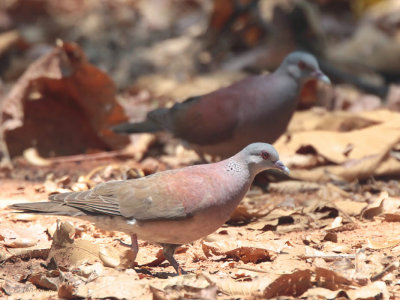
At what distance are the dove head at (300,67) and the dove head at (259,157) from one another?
1955mm

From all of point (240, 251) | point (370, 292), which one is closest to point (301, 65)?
point (240, 251)

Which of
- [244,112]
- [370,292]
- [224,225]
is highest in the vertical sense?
[244,112]

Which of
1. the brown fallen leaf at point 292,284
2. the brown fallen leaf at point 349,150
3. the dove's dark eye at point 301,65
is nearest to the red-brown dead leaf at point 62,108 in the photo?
the brown fallen leaf at point 349,150

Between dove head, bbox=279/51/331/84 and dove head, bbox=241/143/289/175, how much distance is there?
1955 mm

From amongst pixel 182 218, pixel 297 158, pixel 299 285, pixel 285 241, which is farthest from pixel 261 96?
pixel 299 285

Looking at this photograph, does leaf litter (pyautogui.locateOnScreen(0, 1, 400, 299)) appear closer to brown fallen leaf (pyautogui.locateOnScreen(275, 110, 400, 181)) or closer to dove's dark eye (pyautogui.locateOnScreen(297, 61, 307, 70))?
brown fallen leaf (pyautogui.locateOnScreen(275, 110, 400, 181))

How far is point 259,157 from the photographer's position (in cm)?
366

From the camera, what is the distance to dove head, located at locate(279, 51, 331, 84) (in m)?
5.50

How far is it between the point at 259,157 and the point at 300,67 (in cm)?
207

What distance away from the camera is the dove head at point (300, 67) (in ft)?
18.1

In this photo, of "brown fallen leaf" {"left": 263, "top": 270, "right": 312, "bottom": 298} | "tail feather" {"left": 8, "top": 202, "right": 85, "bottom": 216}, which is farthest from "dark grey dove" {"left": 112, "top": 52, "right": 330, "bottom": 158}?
"brown fallen leaf" {"left": 263, "top": 270, "right": 312, "bottom": 298}

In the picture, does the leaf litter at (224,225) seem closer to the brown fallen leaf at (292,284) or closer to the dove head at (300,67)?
the brown fallen leaf at (292,284)

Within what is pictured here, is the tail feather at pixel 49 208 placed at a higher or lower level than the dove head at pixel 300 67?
lower

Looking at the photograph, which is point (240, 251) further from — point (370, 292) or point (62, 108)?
point (62, 108)
